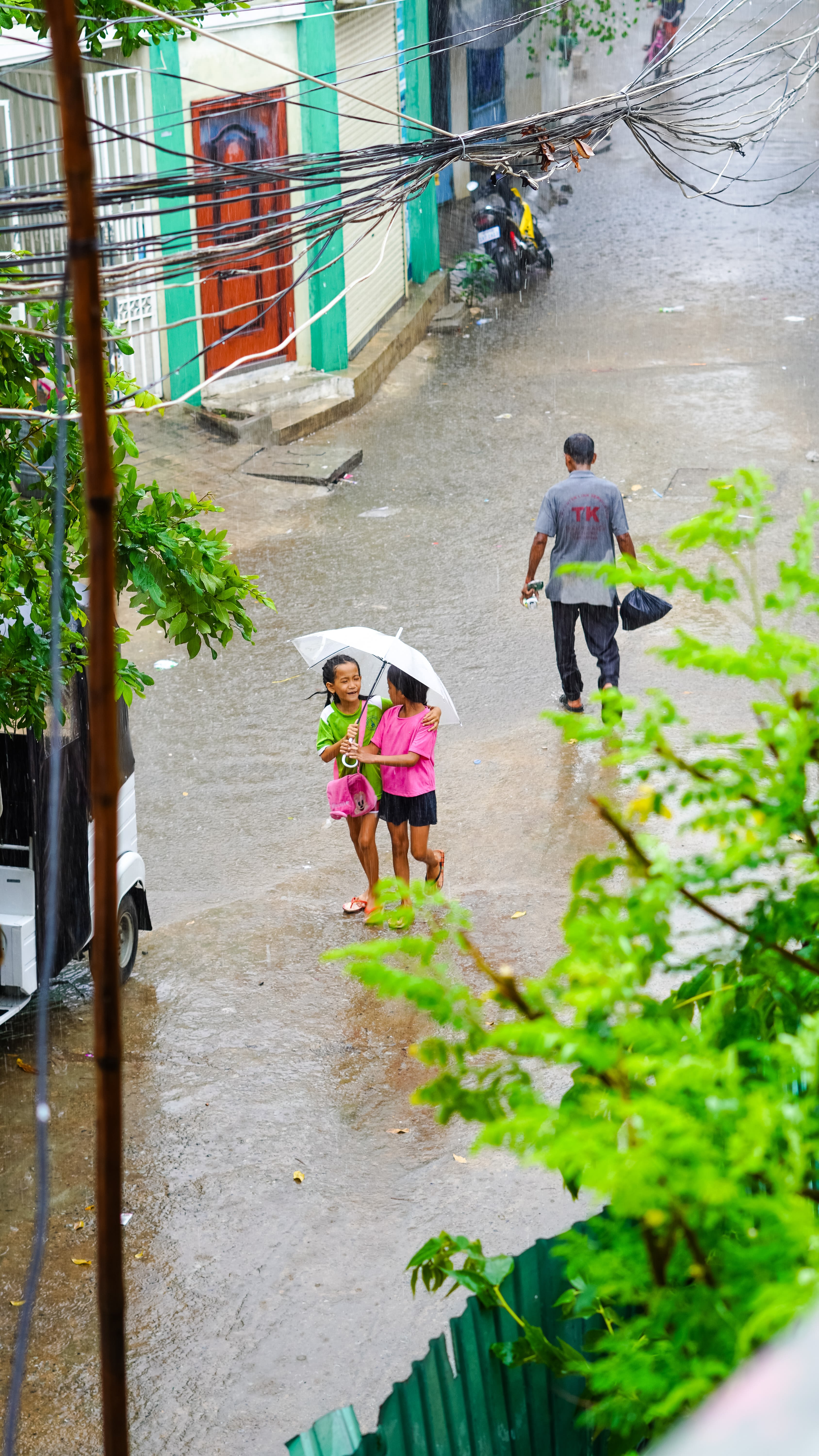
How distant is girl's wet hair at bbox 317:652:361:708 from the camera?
5.96 meters

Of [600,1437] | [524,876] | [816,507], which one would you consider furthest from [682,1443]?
[524,876]

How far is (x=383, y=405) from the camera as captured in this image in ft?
46.5

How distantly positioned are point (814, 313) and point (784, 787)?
16.1 meters

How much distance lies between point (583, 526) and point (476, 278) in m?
11.5

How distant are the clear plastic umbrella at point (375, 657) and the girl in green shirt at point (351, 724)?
5 centimetres

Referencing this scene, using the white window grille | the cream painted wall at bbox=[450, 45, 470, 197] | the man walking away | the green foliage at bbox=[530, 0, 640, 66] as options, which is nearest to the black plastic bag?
the man walking away

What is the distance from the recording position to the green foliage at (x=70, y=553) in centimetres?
449

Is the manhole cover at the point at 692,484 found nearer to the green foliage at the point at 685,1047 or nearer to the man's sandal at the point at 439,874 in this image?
the man's sandal at the point at 439,874

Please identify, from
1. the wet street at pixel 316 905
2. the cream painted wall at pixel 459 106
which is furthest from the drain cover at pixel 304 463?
the cream painted wall at pixel 459 106

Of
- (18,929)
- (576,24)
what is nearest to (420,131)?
(576,24)

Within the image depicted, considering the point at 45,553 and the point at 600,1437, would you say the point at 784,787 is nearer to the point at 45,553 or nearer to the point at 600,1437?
the point at 600,1437

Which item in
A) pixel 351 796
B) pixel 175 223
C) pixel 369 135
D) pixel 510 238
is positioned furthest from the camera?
pixel 510 238

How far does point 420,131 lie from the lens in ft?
57.9

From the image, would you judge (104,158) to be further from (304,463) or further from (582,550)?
(582,550)
